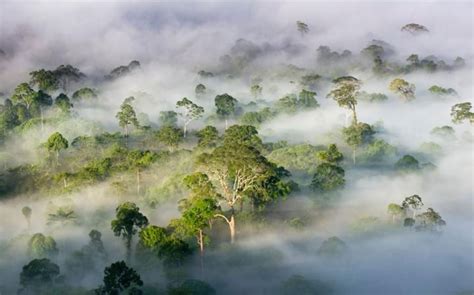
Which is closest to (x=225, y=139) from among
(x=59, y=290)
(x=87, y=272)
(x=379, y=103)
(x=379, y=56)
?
(x=87, y=272)

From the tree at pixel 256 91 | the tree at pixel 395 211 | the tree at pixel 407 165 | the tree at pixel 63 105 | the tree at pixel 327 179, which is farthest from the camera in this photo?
the tree at pixel 256 91

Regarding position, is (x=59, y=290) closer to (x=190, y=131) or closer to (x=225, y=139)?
(x=225, y=139)

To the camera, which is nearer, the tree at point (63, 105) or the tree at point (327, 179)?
the tree at point (327, 179)

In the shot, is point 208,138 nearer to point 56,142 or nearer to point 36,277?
point 56,142

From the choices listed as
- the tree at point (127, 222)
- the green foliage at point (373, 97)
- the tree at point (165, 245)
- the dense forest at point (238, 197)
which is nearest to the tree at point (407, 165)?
the dense forest at point (238, 197)

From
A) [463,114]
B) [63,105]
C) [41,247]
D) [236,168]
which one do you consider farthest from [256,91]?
[41,247]

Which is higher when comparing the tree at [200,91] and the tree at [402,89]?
the tree at [200,91]

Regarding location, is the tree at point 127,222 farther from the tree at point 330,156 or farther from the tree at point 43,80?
the tree at point 43,80
